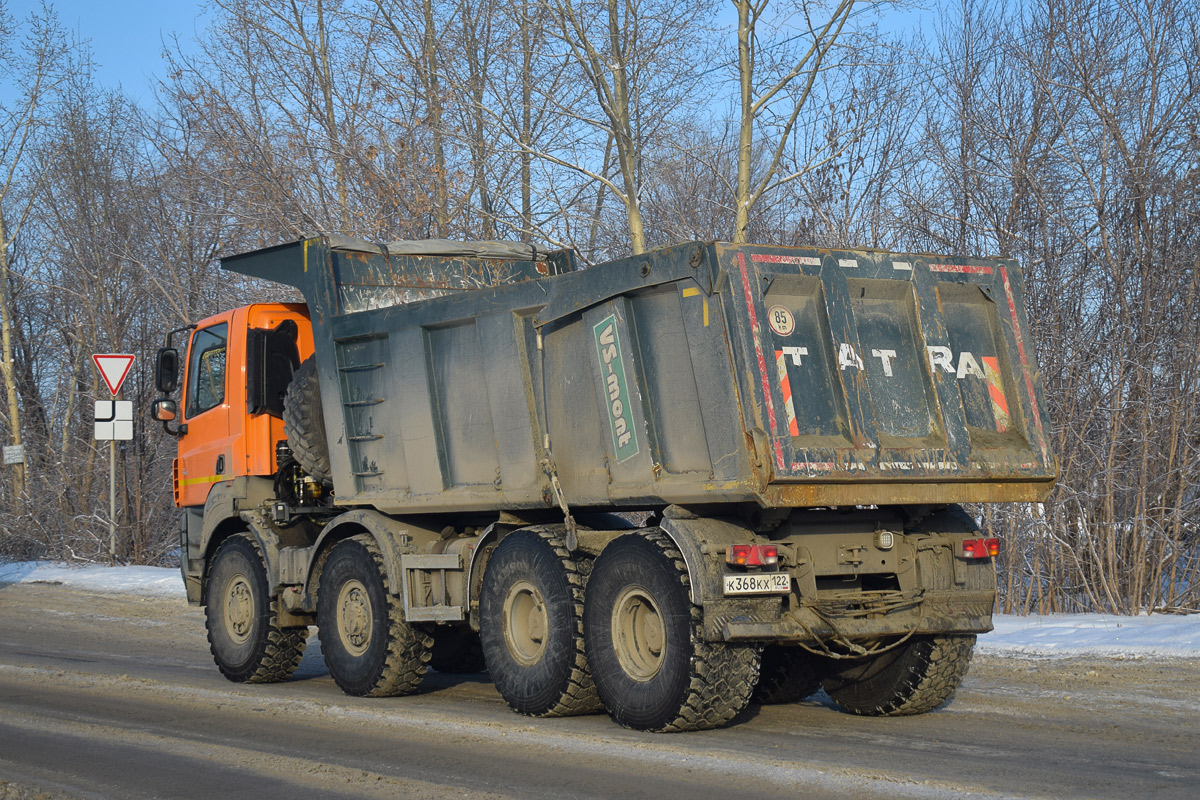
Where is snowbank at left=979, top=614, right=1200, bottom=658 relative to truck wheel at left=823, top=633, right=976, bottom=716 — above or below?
below

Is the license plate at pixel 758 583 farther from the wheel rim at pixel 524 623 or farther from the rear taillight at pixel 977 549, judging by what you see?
the wheel rim at pixel 524 623

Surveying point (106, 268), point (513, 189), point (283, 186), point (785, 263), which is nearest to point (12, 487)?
point (106, 268)

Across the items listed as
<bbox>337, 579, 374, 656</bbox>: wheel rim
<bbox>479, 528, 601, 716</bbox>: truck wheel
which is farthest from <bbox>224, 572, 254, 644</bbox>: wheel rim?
<bbox>479, 528, 601, 716</bbox>: truck wheel

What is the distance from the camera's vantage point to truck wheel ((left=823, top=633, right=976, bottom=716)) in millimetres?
7250

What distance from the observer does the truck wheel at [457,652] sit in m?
9.99

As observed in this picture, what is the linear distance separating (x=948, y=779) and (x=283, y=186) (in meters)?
14.5

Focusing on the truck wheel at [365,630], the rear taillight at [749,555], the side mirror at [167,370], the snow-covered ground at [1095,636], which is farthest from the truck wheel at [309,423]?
the snow-covered ground at [1095,636]

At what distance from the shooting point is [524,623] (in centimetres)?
770

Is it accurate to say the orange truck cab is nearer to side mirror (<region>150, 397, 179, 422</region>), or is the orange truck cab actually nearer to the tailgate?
side mirror (<region>150, 397, 179, 422</region>)

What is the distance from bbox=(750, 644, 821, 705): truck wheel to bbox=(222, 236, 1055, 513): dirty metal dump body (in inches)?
68.6

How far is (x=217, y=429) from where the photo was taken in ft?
34.1

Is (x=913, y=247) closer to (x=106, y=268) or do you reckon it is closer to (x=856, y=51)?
(x=856, y=51)

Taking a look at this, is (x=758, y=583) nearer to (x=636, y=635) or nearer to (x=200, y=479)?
(x=636, y=635)

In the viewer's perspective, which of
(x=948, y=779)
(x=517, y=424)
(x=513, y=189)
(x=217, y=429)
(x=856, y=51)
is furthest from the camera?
(x=513, y=189)
